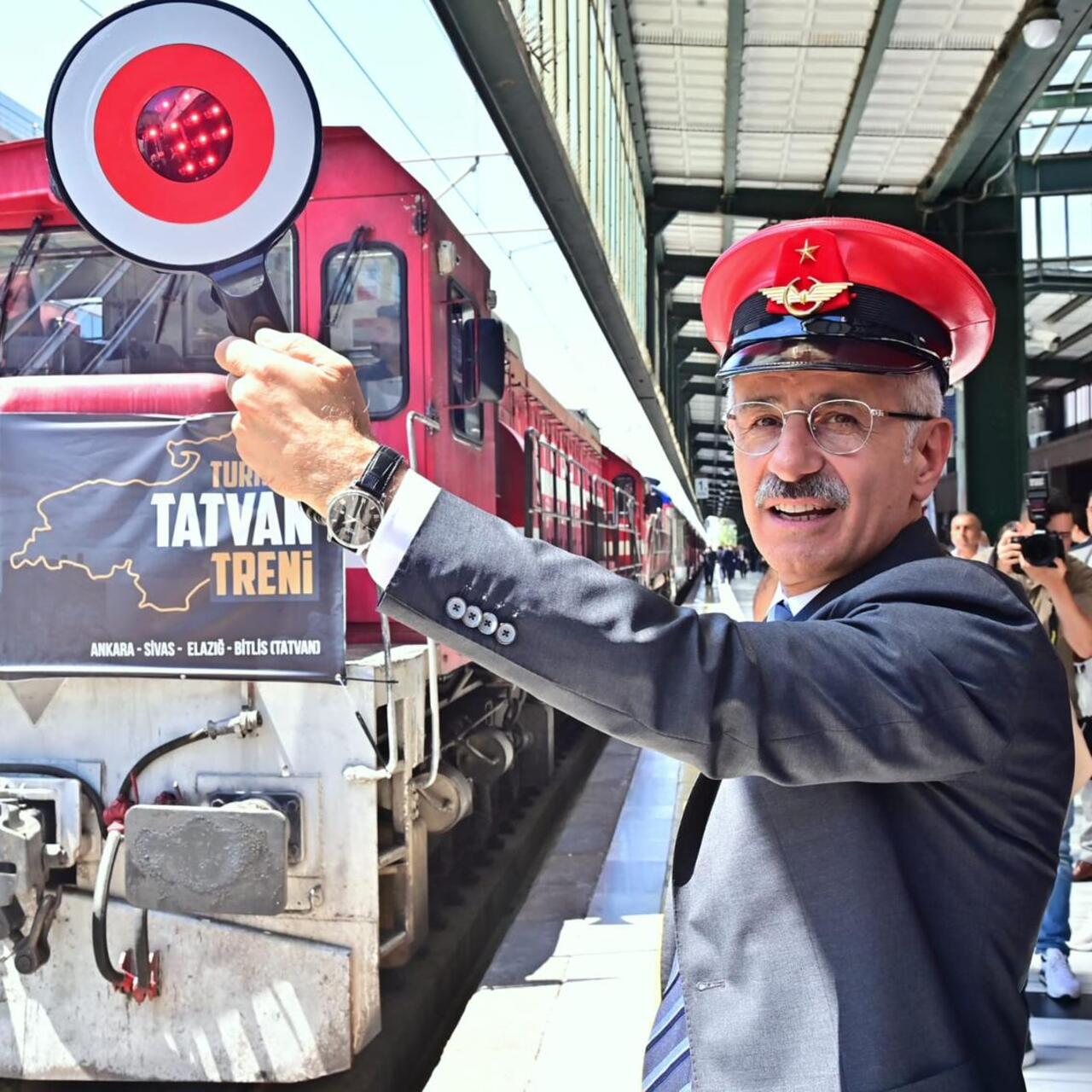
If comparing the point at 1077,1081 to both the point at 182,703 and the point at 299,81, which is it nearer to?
the point at 182,703

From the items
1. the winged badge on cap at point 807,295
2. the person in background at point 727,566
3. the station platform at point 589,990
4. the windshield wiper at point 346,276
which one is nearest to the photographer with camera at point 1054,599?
the station platform at point 589,990

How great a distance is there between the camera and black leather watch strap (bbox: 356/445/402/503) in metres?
1.11

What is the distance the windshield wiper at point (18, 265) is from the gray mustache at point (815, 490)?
4.19m

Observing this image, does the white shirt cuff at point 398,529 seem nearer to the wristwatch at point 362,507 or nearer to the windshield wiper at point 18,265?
the wristwatch at point 362,507

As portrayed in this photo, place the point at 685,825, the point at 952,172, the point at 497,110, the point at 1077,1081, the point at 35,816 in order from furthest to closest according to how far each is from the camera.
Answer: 1. the point at 952,172
2. the point at 497,110
3. the point at 35,816
4. the point at 1077,1081
5. the point at 685,825

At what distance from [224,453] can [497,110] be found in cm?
269

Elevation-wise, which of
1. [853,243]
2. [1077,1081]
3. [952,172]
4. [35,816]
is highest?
[952,172]

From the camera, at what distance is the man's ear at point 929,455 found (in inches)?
58.0

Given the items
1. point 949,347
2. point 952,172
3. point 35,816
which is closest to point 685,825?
point 949,347

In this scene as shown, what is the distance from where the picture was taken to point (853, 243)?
1.49 meters

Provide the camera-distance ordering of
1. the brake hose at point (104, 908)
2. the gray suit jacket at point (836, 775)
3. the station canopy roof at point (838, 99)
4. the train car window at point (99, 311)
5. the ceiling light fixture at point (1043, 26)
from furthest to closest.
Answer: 1. the station canopy roof at point (838, 99)
2. the ceiling light fixture at point (1043, 26)
3. the train car window at point (99, 311)
4. the brake hose at point (104, 908)
5. the gray suit jacket at point (836, 775)

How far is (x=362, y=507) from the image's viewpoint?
110 cm

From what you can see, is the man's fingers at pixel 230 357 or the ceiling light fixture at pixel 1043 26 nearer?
the man's fingers at pixel 230 357

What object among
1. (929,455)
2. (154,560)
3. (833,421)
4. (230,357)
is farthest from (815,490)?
(154,560)
